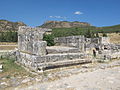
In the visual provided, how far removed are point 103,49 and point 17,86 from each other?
8594mm

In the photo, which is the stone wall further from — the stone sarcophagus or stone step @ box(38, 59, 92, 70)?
the stone sarcophagus

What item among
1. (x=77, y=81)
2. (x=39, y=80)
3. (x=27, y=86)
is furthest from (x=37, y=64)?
(x=77, y=81)

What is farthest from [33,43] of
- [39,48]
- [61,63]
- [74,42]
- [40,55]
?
[74,42]

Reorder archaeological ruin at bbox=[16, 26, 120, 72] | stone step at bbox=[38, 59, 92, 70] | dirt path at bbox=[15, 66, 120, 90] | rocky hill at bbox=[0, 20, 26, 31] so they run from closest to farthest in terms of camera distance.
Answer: dirt path at bbox=[15, 66, 120, 90] → stone step at bbox=[38, 59, 92, 70] → archaeological ruin at bbox=[16, 26, 120, 72] → rocky hill at bbox=[0, 20, 26, 31]

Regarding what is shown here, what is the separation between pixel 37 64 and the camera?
7180 millimetres

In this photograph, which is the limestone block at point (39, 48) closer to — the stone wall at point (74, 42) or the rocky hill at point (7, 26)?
the stone wall at point (74, 42)

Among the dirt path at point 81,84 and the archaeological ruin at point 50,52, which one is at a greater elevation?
the archaeological ruin at point 50,52

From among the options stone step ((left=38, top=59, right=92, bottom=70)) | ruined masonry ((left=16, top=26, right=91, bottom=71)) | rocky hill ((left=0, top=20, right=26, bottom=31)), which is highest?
rocky hill ((left=0, top=20, right=26, bottom=31))

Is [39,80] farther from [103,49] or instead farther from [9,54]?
[103,49]

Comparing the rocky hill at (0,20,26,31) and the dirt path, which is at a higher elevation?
the rocky hill at (0,20,26,31)

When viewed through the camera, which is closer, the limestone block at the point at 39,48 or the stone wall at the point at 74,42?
the limestone block at the point at 39,48

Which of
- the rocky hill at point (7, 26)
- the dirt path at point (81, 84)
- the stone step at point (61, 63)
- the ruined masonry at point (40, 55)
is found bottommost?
the dirt path at point (81, 84)

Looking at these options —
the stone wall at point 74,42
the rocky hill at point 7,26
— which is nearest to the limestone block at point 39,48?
the stone wall at point 74,42

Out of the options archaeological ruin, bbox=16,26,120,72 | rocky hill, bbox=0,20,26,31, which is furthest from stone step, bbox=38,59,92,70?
rocky hill, bbox=0,20,26,31
